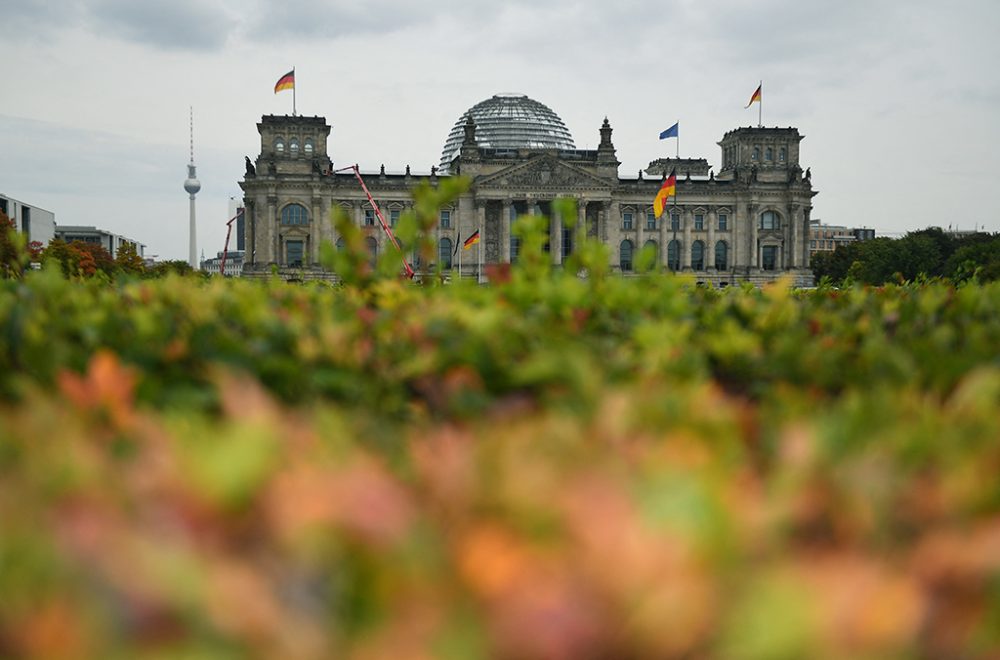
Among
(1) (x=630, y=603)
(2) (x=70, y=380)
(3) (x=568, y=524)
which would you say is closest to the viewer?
(1) (x=630, y=603)

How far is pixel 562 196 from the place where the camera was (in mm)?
87562

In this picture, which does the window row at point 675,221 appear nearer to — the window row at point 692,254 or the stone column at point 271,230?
the window row at point 692,254

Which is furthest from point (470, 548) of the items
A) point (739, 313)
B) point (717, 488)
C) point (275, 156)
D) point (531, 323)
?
point (275, 156)

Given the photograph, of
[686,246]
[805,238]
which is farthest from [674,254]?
[805,238]

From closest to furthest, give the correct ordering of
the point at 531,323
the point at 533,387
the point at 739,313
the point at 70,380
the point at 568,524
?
the point at 568,524
the point at 70,380
the point at 533,387
the point at 531,323
the point at 739,313

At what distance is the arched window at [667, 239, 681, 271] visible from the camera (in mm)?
88812

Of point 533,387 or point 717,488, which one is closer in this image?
point 717,488

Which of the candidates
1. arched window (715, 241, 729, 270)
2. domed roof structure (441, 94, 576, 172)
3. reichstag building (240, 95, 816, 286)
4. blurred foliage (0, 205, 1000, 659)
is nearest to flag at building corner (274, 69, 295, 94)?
reichstag building (240, 95, 816, 286)

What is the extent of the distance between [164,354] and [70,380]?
780 mm

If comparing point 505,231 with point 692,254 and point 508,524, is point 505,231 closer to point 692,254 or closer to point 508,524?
point 692,254

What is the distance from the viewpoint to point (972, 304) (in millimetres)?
5270

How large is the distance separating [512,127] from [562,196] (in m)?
17.1

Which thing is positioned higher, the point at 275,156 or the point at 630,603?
the point at 275,156

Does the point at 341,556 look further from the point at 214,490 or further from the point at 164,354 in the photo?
the point at 164,354
